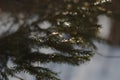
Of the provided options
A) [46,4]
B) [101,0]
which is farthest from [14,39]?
[46,4]

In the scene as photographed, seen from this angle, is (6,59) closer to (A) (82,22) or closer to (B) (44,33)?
(B) (44,33)

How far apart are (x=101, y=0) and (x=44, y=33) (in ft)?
0.88

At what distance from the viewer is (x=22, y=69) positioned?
1.45 metres

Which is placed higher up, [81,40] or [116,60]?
[116,60]

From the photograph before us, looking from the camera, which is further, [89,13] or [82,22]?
[89,13]

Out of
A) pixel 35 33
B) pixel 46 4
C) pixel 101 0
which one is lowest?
pixel 35 33

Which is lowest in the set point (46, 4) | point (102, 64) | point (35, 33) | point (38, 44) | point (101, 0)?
point (38, 44)

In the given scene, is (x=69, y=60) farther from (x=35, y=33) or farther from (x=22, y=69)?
(x=35, y=33)

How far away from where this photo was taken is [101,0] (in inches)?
64.0

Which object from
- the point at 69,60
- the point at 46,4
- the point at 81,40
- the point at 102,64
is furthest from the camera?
the point at 102,64

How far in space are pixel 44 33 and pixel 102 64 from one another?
5162mm

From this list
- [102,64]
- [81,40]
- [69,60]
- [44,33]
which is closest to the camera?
[69,60]

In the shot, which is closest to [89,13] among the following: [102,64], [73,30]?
[73,30]

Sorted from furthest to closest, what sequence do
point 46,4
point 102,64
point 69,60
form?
1. point 102,64
2. point 46,4
3. point 69,60
